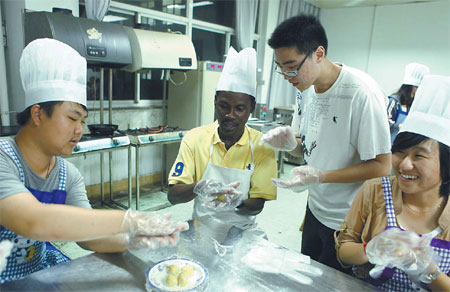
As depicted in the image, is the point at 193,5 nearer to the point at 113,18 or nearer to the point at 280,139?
the point at 113,18

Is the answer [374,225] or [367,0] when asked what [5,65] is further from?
[367,0]

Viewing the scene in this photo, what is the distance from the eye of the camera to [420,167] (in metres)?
1.01

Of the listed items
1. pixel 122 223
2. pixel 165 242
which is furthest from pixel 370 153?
pixel 122 223

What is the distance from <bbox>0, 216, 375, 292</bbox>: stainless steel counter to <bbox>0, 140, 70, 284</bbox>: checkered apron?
0.83 ft

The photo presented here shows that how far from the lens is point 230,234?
1.27 m

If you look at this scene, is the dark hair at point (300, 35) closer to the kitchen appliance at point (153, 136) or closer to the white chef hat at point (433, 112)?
the white chef hat at point (433, 112)

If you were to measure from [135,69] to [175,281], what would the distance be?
258cm

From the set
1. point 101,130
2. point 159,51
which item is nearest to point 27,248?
point 101,130

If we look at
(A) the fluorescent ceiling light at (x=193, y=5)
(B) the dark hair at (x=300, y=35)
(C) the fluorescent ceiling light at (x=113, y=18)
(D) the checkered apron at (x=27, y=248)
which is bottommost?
(D) the checkered apron at (x=27, y=248)

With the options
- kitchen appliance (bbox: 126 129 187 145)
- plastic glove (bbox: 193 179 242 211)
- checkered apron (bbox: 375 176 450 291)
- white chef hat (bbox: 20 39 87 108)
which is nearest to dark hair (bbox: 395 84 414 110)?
kitchen appliance (bbox: 126 129 187 145)

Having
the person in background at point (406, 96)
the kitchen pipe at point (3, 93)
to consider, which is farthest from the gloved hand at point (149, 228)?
the person in background at point (406, 96)

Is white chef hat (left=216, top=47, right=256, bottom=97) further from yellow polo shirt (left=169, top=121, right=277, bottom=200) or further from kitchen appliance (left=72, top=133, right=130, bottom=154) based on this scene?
kitchen appliance (left=72, top=133, right=130, bottom=154)

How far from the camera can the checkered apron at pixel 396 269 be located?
0.98 meters

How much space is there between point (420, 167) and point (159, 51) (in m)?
2.72
